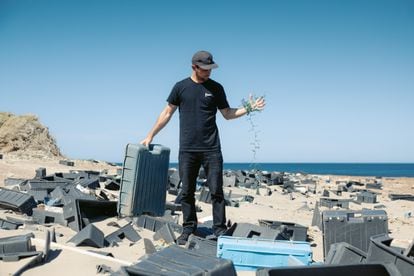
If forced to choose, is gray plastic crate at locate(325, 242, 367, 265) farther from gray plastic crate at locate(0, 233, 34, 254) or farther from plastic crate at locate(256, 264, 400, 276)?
gray plastic crate at locate(0, 233, 34, 254)

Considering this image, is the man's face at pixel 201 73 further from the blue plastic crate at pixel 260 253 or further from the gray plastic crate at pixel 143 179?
the blue plastic crate at pixel 260 253

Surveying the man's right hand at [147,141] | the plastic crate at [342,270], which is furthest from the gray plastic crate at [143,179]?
the plastic crate at [342,270]

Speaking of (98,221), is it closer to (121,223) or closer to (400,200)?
(121,223)

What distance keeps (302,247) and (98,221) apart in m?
2.93

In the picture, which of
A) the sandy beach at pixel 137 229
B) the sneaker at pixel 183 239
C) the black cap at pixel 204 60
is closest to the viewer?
the sandy beach at pixel 137 229

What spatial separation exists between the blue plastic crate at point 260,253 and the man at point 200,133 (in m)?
0.82

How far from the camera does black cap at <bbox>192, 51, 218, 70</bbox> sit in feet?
15.8

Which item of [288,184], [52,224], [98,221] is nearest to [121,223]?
[98,221]

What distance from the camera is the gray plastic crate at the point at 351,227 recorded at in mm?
4656

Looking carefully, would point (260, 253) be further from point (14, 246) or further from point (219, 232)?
point (14, 246)

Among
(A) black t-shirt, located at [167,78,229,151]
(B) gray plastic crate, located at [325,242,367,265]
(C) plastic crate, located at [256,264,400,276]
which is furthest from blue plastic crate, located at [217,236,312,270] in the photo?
(A) black t-shirt, located at [167,78,229,151]

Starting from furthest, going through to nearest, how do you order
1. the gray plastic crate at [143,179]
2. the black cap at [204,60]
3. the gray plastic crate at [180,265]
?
the gray plastic crate at [143,179]
the black cap at [204,60]
the gray plastic crate at [180,265]

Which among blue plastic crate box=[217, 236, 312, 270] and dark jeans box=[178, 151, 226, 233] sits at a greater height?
dark jeans box=[178, 151, 226, 233]

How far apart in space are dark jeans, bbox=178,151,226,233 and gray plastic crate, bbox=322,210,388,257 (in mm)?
1052
